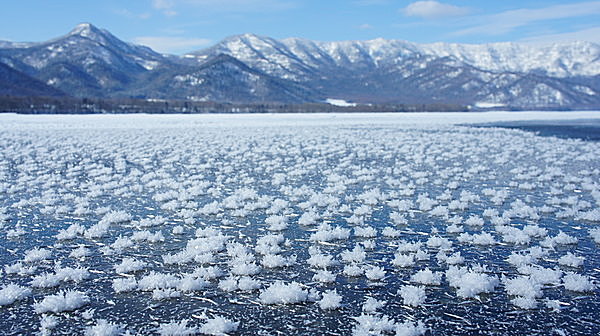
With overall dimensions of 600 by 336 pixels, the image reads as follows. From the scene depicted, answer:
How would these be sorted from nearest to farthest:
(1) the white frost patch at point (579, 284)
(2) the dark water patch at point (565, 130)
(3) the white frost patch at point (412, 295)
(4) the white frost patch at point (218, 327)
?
(4) the white frost patch at point (218, 327) < (3) the white frost patch at point (412, 295) < (1) the white frost patch at point (579, 284) < (2) the dark water patch at point (565, 130)

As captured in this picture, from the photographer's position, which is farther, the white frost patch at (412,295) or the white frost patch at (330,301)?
the white frost patch at (412,295)

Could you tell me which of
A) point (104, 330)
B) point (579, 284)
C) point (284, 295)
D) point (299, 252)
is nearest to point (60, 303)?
point (104, 330)

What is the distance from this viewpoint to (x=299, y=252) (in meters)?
8.53

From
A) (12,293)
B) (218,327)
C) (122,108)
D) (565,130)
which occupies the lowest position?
(218,327)

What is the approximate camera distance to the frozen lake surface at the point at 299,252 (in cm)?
592

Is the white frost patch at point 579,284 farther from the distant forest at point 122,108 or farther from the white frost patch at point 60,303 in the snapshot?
the distant forest at point 122,108

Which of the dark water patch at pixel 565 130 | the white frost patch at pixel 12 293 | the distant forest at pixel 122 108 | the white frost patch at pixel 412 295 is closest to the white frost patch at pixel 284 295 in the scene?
the white frost patch at pixel 412 295

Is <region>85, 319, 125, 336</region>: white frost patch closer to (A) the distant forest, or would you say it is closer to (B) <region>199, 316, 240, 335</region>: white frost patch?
(B) <region>199, 316, 240, 335</region>: white frost patch

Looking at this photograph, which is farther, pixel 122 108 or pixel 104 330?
pixel 122 108

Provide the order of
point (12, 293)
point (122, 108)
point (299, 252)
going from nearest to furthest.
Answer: point (12, 293) → point (299, 252) → point (122, 108)

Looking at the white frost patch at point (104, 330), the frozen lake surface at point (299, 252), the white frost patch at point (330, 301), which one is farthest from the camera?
the white frost patch at point (330, 301)

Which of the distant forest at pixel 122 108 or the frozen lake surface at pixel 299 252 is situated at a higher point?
the distant forest at pixel 122 108

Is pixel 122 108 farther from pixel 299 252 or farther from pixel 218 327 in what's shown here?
pixel 218 327

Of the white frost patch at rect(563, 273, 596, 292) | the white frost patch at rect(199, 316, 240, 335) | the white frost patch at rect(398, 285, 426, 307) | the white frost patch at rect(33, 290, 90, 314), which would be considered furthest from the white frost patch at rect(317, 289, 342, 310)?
the white frost patch at rect(563, 273, 596, 292)
